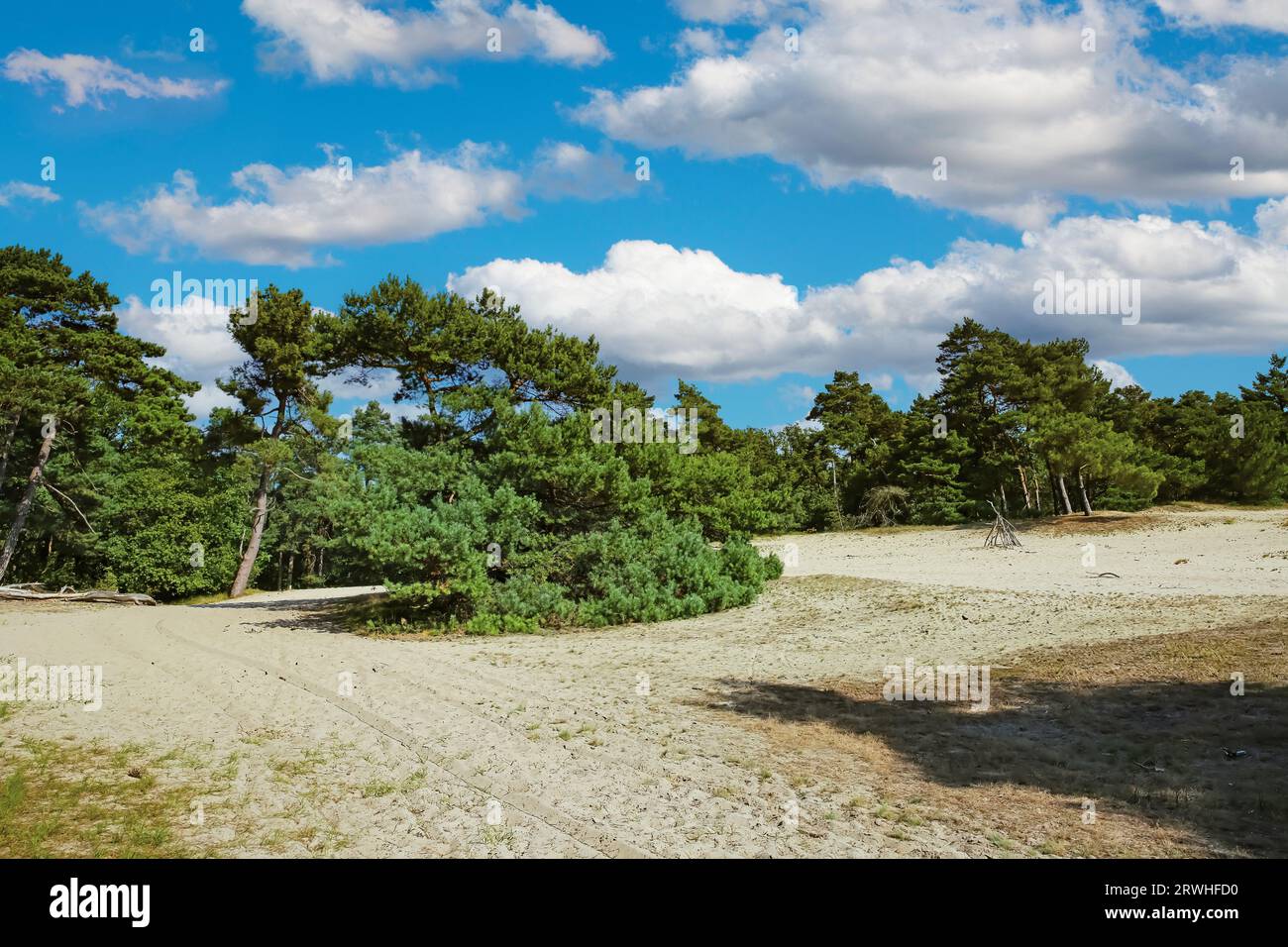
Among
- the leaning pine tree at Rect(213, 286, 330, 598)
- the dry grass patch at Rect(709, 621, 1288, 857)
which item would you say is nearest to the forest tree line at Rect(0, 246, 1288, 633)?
the leaning pine tree at Rect(213, 286, 330, 598)

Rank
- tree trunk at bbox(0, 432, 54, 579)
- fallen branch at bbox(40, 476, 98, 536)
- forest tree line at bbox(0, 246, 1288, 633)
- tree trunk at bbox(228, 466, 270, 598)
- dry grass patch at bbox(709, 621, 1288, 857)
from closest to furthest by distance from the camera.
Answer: dry grass patch at bbox(709, 621, 1288, 857) → forest tree line at bbox(0, 246, 1288, 633) → tree trunk at bbox(0, 432, 54, 579) → fallen branch at bbox(40, 476, 98, 536) → tree trunk at bbox(228, 466, 270, 598)

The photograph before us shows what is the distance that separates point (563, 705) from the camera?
34.4 ft

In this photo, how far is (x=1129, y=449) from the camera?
38812 millimetres

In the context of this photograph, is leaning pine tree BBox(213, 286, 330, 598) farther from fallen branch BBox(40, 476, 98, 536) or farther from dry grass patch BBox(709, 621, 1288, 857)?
dry grass patch BBox(709, 621, 1288, 857)

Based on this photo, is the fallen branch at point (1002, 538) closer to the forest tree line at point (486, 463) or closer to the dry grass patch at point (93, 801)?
the forest tree line at point (486, 463)

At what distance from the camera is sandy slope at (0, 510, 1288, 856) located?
19.7ft

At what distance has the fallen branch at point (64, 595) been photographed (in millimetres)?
30094

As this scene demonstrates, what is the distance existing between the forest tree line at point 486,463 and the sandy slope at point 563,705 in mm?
2170

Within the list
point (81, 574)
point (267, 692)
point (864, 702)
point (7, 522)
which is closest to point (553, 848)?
point (864, 702)

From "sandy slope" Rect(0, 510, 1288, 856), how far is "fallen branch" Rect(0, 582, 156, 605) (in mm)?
6230

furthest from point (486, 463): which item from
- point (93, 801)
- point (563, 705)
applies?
point (93, 801)

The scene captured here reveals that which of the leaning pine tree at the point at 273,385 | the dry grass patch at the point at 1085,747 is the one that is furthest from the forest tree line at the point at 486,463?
the dry grass patch at the point at 1085,747
